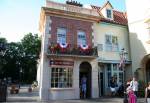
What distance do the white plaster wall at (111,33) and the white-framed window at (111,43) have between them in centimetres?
37

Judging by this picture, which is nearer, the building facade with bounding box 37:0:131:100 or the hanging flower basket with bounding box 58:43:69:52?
the building facade with bounding box 37:0:131:100

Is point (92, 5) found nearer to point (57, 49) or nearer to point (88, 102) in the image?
point (57, 49)

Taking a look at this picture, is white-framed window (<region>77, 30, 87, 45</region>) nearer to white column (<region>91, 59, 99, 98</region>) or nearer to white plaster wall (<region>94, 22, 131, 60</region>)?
white plaster wall (<region>94, 22, 131, 60</region>)

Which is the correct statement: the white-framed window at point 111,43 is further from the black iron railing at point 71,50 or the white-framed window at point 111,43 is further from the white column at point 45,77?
the white column at point 45,77

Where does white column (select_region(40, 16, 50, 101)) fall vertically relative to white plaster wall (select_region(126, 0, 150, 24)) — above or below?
below

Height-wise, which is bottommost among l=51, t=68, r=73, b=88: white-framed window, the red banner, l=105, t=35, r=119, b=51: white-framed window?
l=51, t=68, r=73, b=88: white-framed window

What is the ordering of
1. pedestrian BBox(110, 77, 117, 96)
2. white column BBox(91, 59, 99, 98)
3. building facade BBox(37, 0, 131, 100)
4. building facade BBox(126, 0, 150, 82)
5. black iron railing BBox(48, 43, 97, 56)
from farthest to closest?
1. building facade BBox(126, 0, 150, 82)
2. pedestrian BBox(110, 77, 117, 96)
3. white column BBox(91, 59, 99, 98)
4. building facade BBox(37, 0, 131, 100)
5. black iron railing BBox(48, 43, 97, 56)

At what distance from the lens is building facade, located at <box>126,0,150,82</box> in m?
21.1

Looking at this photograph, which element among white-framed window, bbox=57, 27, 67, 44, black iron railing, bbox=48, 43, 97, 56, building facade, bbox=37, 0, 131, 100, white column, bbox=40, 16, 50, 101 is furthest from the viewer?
white-framed window, bbox=57, 27, 67, 44

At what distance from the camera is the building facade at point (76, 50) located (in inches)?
718

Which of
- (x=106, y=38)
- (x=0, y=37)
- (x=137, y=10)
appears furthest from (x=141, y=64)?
(x=0, y=37)

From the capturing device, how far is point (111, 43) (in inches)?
867

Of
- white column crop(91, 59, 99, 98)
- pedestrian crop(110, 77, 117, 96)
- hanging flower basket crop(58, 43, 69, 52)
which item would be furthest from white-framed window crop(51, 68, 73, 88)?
pedestrian crop(110, 77, 117, 96)

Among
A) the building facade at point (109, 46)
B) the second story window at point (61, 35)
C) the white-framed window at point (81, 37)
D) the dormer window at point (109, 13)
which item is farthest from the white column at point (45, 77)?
the dormer window at point (109, 13)
